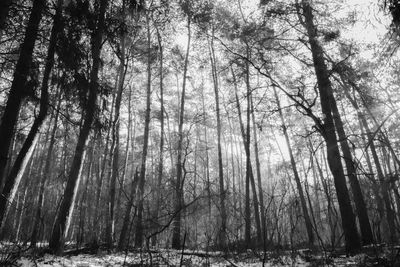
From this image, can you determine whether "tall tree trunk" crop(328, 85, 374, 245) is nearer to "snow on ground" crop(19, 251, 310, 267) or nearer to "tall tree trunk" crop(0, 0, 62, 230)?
"snow on ground" crop(19, 251, 310, 267)

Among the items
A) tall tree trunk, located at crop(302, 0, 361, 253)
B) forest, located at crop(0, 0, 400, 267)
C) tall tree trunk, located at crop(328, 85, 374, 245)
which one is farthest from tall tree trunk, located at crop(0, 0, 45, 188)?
tall tree trunk, located at crop(328, 85, 374, 245)

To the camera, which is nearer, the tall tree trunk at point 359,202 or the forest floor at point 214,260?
the forest floor at point 214,260

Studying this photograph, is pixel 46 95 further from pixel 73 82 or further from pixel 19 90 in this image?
pixel 19 90

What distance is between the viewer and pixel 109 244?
7.32 m

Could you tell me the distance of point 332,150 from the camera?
20.1ft

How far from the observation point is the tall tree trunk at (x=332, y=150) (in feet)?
18.8

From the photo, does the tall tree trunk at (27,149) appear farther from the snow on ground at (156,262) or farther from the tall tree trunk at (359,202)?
the tall tree trunk at (359,202)

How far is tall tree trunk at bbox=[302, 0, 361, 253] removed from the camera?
18.8 feet

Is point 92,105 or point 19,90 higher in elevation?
point 92,105

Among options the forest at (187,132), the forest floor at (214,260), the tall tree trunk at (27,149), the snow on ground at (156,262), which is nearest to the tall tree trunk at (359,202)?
the forest at (187,132)

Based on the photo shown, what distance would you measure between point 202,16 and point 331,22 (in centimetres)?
415

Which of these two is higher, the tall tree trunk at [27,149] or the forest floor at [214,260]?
the tall tree trunk at [27,149]

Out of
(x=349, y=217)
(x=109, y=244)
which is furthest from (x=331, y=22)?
(x=109, y=244)

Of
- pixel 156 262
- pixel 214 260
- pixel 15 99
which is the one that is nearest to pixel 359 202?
pixel 214 260
